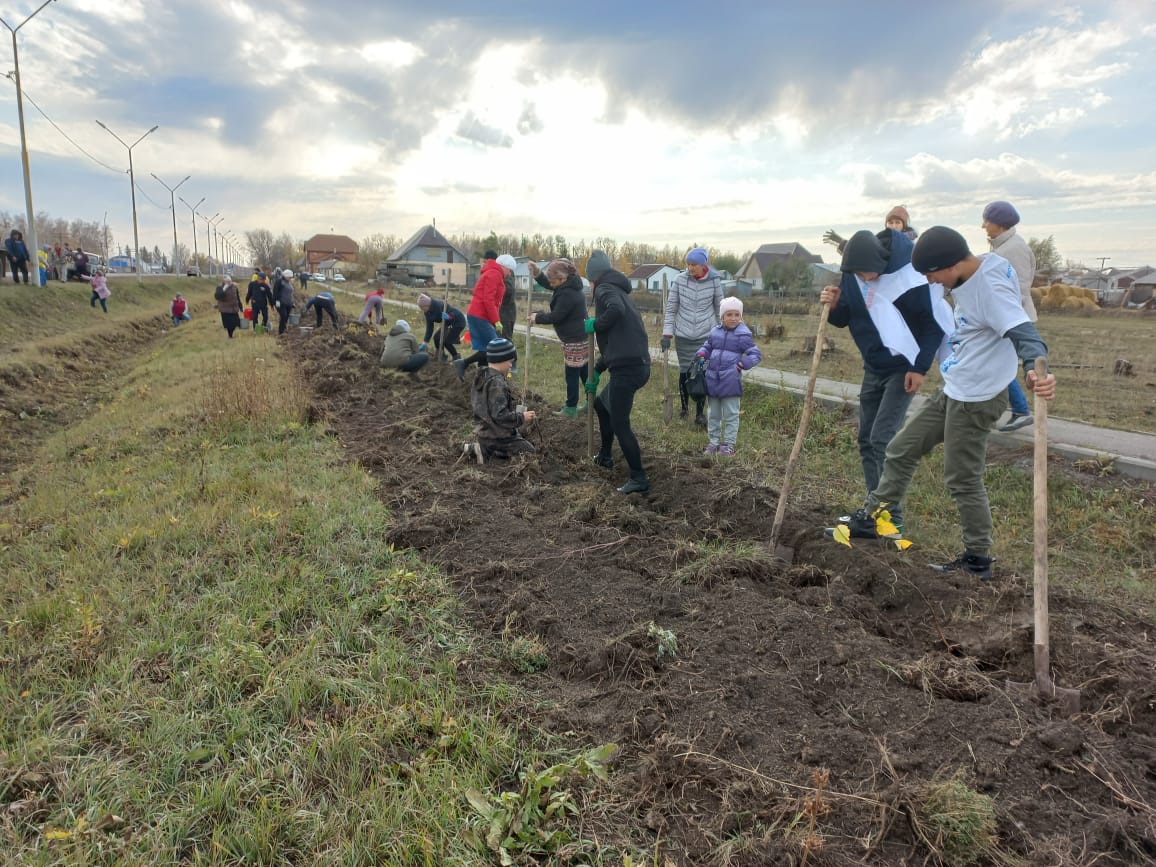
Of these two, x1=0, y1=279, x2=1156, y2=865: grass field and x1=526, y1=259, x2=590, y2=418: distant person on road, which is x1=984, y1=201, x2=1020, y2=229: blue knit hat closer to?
x1=0, y1=279, x2=1156, y2=865: grass field

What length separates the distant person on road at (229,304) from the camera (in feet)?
50.9

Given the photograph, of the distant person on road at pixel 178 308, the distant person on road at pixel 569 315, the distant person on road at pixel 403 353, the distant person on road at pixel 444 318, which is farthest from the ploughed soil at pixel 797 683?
the distant person on road at pixel 178 308

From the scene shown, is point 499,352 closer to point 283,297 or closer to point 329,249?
point 283,297

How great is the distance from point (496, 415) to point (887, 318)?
10.9ft

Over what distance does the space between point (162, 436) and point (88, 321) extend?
1640 cm

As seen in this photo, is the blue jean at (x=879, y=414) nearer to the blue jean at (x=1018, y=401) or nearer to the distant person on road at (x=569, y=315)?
the blue jean at (x=1018, y=401)

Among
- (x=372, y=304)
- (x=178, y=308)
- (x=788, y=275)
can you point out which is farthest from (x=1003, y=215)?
(x=788, y=275)

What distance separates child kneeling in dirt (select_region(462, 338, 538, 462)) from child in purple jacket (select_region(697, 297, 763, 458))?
6.13 feet

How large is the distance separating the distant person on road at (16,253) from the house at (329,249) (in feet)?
290

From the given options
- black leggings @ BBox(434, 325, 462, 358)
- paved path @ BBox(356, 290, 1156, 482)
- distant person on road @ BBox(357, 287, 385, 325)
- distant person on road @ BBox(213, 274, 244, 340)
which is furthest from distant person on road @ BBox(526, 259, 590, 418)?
distant person on road @ BBox(213, 274, 244, 340)

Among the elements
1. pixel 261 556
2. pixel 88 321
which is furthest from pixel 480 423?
pixel 88 321

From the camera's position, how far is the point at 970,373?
353 centimetres

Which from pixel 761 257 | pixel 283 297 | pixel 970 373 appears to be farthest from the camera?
pixel 761 257

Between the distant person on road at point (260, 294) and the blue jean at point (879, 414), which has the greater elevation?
the distant person on road at point (260, 294)
